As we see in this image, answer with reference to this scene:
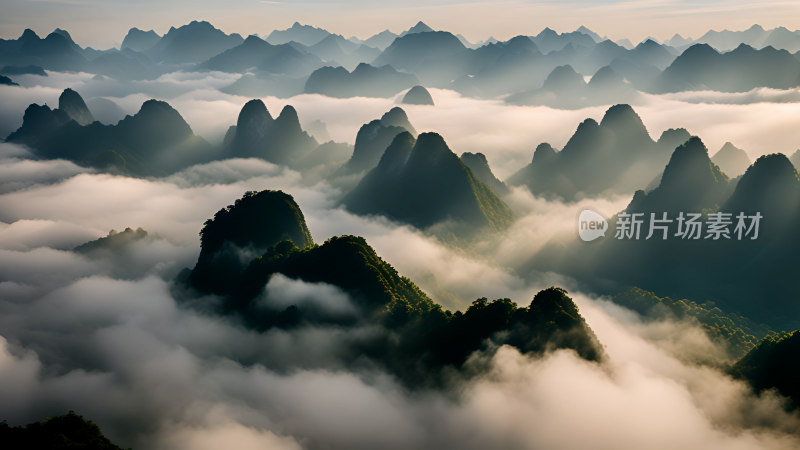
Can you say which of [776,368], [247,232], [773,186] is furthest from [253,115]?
[776,368]

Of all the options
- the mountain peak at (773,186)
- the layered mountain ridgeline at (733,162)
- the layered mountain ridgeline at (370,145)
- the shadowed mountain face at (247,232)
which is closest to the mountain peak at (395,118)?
the layered mountain ridgeline at (370,145)

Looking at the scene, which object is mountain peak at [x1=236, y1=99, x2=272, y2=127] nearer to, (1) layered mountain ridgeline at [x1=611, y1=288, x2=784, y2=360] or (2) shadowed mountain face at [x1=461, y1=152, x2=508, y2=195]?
(2) shadowed mountain face at [x1=461, y1=152, x2=508, y2=195]

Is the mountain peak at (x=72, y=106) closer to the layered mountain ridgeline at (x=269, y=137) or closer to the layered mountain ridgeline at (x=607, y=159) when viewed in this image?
the layered mountain ridgeline at (x=269, y=137)

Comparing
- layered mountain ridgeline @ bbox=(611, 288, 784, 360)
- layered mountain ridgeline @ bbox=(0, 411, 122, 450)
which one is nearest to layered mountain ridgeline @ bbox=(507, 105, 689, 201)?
A: layered mountain ridgeline @ bbox=(611, 288, 784, 360)

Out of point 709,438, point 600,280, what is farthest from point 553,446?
point 600,280

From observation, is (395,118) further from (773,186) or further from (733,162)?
(773,186)

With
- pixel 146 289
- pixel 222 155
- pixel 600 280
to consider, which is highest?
pixel 222 155

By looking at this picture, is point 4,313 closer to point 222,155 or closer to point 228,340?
point 228,340
